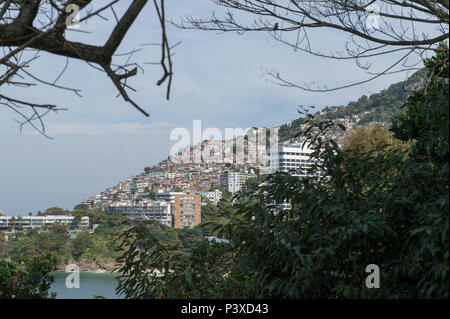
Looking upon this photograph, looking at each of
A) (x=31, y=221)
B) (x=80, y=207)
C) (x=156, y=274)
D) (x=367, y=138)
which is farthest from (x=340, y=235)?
(x=80, y=207)

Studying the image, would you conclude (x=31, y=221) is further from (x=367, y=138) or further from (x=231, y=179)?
(x=367, y=138)

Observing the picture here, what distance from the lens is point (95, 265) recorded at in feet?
105

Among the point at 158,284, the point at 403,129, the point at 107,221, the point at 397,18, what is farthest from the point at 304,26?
the point at 107,221

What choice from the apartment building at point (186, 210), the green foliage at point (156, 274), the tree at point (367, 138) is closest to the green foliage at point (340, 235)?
the green foliage at point (156, 274)

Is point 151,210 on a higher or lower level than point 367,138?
lower

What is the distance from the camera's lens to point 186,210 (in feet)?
117

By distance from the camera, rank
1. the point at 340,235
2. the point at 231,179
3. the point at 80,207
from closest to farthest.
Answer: the point at 340,235, the point at 231,179, the point at 80,207

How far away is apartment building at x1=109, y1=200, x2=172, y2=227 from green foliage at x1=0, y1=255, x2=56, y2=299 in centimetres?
3095

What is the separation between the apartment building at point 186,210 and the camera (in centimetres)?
3459

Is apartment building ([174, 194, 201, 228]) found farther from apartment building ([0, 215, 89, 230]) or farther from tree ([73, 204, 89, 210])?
tree ([73, 204, 89, 210])

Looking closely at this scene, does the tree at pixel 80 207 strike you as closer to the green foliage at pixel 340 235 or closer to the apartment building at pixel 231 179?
the apartment building at pixel 231 179

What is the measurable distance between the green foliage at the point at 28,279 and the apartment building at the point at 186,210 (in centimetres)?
3024

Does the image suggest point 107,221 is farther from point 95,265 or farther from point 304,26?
point 304,26

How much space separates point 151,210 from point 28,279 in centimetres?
3502
